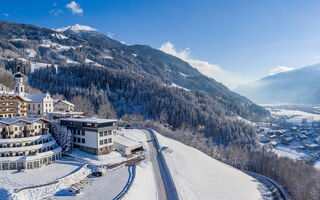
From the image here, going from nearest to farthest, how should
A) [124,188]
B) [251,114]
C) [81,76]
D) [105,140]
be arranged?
[124,188] → [105,140] → [81,76] → [251,114]

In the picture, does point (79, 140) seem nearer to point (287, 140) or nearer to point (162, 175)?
point (162, 175)

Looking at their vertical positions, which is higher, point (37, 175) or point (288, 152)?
point (37, 175)

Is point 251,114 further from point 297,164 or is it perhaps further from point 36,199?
point 36,199

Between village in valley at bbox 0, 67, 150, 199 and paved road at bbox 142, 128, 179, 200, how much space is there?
9.43 ft

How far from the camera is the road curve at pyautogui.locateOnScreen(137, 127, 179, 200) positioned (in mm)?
31356

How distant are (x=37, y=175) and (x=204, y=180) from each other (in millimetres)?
32149

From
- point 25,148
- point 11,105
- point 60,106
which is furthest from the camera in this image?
point 60,106

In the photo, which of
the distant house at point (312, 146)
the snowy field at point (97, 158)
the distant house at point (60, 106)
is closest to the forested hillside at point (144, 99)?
the distant house at point (312, 146)

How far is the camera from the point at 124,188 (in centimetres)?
2952

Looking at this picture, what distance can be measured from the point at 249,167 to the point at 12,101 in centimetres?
7609

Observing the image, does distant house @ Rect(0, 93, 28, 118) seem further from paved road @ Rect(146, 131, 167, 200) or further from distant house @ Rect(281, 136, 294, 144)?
distant house @ Rect(281, 136, 294, 144)

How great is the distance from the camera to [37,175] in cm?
3138

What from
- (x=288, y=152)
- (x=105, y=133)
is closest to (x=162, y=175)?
(x=105, y=133)

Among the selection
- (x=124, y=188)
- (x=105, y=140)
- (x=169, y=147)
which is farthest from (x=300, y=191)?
(x=105, y=140)
